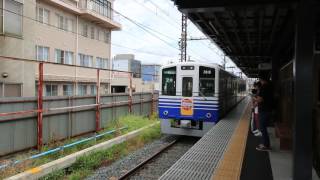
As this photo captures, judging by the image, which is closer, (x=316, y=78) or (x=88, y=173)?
(x=316, y=78)

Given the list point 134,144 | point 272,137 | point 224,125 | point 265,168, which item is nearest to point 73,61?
point 134,144

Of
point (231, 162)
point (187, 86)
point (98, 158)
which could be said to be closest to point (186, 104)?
point (187, 86)

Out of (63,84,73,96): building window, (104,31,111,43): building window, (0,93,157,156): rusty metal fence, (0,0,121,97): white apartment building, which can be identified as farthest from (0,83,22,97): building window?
(104,31,111,43): building window

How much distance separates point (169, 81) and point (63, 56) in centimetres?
1558

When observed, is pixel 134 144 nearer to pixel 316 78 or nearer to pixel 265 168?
pixel 265 168

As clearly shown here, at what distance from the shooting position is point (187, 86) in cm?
1166

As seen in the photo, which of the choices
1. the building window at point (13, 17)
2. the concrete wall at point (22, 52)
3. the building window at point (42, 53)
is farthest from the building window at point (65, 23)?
the building window at point (13, 17)

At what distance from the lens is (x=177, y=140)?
41.2 feet

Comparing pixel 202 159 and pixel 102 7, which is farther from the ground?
pixel 102 7

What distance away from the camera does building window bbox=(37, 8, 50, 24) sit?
22.9 meters

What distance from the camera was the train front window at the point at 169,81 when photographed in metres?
11.8

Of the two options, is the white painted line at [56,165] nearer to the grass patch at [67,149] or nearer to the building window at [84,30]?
the grass patch at [67,149]

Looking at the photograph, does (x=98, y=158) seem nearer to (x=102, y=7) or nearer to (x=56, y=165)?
(x=56, y=165)

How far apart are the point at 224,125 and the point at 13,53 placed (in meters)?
11.3
